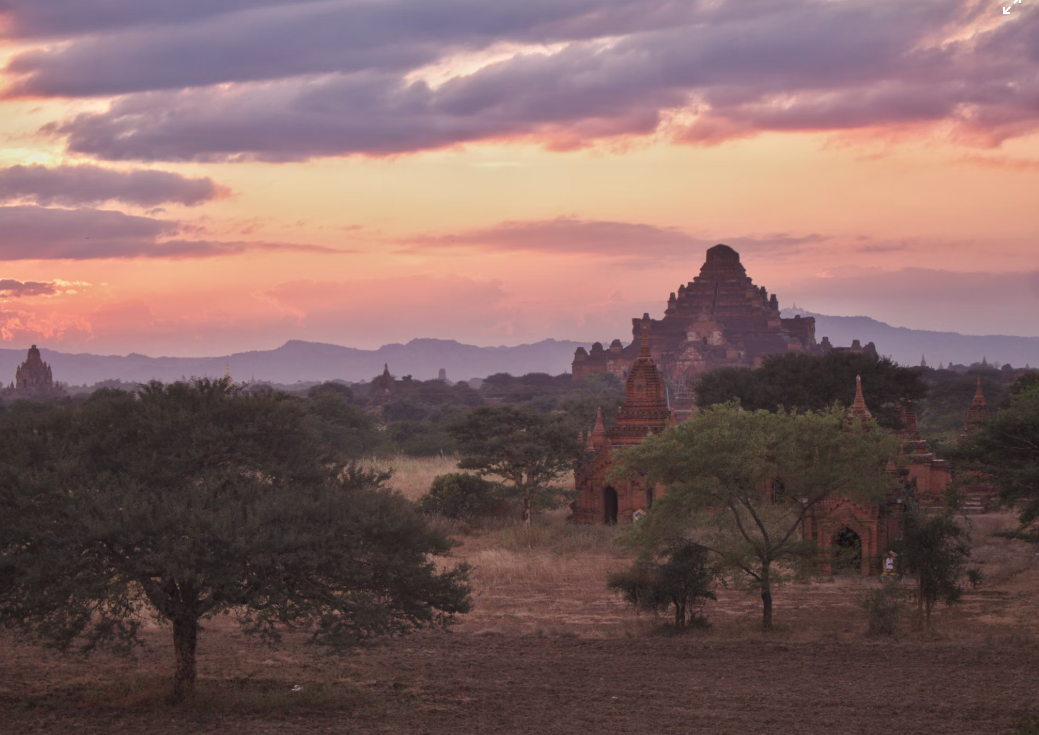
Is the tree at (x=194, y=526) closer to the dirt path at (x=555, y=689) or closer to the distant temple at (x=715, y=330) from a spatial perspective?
the dirt path at (x=555, y=689)

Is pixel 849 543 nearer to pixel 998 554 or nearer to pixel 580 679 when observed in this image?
pixel 998 554

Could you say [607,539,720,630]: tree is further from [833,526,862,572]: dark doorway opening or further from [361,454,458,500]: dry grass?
[361,454,458,500]: dry grass

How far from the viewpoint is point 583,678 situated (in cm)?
2017

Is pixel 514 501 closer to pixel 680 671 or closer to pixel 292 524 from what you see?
pixel 680 671

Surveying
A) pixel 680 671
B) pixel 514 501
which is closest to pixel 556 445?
pixel 514 501

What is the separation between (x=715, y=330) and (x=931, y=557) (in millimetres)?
104673

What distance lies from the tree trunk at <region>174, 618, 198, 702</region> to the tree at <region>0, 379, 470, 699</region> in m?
0.02

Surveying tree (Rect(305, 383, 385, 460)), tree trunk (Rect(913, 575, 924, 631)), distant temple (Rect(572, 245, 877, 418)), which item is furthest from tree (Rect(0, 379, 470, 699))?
distant temple (Rect(572, 245, 877, 418))

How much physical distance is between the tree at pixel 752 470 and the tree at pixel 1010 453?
1634mm

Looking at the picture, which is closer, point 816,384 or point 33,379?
point 816,384

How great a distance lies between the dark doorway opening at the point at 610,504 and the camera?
4445 cm

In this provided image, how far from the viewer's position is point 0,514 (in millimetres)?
16625

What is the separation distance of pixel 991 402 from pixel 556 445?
54653mm

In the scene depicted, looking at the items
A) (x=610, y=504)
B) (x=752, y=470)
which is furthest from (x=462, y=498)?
(x=752, y=470)
